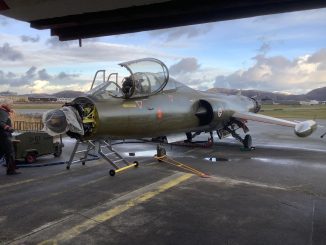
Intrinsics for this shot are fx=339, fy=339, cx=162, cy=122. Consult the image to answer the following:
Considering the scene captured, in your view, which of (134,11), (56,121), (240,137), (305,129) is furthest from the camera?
(240,137)

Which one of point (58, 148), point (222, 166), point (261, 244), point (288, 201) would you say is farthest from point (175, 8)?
point (58, 148)

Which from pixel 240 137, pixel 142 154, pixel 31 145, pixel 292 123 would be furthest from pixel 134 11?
pixel 240 137

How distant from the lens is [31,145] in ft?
35.7

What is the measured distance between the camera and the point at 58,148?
12078 mm

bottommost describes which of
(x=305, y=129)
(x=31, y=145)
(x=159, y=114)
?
(x=31, y=145)

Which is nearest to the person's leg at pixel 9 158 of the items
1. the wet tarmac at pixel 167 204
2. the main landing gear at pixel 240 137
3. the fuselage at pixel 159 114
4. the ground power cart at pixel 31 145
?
the wet tarmac at pixel 167 204

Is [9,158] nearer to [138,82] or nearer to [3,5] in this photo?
[138,82]

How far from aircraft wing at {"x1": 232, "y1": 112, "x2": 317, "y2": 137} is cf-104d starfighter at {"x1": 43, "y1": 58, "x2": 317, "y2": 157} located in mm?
31

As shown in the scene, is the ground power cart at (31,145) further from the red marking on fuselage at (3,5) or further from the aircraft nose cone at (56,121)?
the red marking on fuselage at (3,5)

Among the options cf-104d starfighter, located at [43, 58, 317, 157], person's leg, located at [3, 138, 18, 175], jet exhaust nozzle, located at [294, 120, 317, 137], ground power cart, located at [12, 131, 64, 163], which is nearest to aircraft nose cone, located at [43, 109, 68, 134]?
cf-104d starfighter, located at [43, 58, 317, 157]

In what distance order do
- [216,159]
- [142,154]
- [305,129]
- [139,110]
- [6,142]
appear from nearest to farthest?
[139,110] < [6,142] < [305,129] < [216,159] < [142,154]

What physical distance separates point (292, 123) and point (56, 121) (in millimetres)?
9163

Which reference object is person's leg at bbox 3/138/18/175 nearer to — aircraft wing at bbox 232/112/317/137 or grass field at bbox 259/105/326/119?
aircraft wing at bbox 232/112/317/137

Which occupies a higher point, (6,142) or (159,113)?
(159,113)
